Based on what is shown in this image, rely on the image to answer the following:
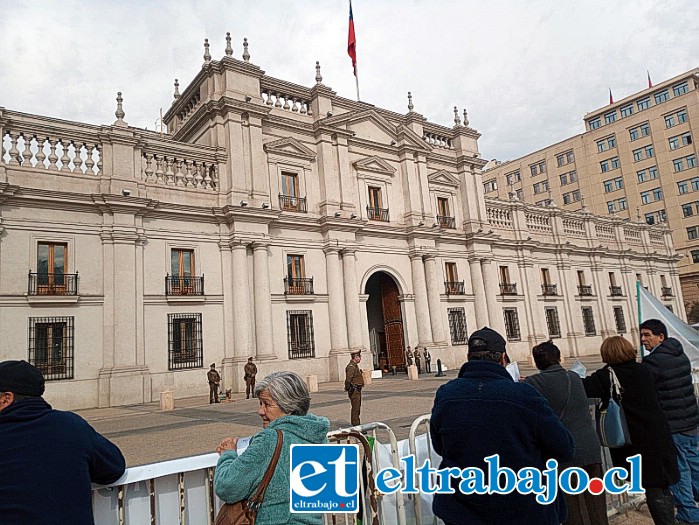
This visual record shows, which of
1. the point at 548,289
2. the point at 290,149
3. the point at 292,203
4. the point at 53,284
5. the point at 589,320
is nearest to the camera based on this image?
the point at 53,284

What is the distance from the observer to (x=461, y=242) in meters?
28.4

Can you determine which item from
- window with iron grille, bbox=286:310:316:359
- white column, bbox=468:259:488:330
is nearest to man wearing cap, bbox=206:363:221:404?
window with iron grille, bbox=286:310:316:359

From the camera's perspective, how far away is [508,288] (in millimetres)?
30328

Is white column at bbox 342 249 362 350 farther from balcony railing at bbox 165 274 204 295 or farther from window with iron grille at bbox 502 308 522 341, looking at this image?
window with iron grille at bbox 502 308 522 341

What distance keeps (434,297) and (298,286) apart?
8198mm

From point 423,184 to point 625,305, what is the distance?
22194 millimetres

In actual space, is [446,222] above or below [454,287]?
above

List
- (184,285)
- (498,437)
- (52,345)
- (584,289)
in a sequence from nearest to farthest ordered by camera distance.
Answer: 1. (498,437)
2. (52,345)
3. (184,285)
4. (584,289)

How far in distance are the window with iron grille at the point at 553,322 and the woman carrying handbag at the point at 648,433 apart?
29.9m

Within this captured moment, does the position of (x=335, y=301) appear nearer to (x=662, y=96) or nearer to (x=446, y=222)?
(x=446, y=222)

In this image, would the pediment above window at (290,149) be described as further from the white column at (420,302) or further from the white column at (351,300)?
the white column at (420,302)

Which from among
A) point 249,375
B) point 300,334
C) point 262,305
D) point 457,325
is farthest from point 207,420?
point 457,325

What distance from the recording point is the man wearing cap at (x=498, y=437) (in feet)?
8.64

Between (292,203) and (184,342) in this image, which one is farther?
(292,203)
